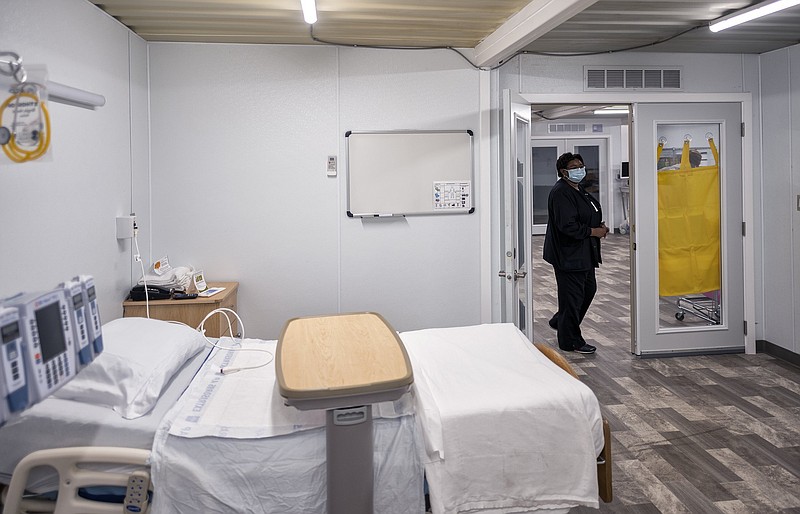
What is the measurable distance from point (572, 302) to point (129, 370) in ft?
12.0

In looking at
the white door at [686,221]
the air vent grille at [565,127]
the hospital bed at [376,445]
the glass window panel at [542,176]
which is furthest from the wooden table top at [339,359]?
the glass window panel at [542,176]

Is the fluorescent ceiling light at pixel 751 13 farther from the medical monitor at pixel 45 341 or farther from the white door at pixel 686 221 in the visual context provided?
the medical monitor at pixel 45 341

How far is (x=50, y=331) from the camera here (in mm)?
1497

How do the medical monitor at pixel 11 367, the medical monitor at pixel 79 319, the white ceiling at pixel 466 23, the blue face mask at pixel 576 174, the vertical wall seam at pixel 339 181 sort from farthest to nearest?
the blue face mask at pixel 576 174 → the vertical wall seam at pixel 339 181 → the white ceiling at pixel 466 23 → the medical monitor at pixel 79 319 → the medical monitor at pixel 11 367

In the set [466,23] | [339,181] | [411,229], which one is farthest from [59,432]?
[466,23]

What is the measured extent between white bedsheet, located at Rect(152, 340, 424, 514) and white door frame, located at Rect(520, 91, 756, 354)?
3.26 m

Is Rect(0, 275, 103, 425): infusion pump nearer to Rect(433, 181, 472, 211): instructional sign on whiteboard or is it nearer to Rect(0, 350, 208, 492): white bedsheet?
Rect(0, 350, 208, 492): white bedsheet

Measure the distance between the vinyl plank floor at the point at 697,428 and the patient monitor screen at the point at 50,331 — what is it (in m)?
2.18

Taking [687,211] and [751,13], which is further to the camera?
[687,211]

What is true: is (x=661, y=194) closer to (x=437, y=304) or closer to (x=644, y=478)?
(x=437, y=304)

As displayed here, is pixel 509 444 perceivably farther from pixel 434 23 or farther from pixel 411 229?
pixel 434 23

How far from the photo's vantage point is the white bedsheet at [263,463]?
1.98m

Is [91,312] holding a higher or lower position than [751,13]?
lower

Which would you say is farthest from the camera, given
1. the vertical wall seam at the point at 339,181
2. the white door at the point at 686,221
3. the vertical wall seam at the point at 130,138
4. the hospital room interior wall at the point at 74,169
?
the white door at the point at 686,221
